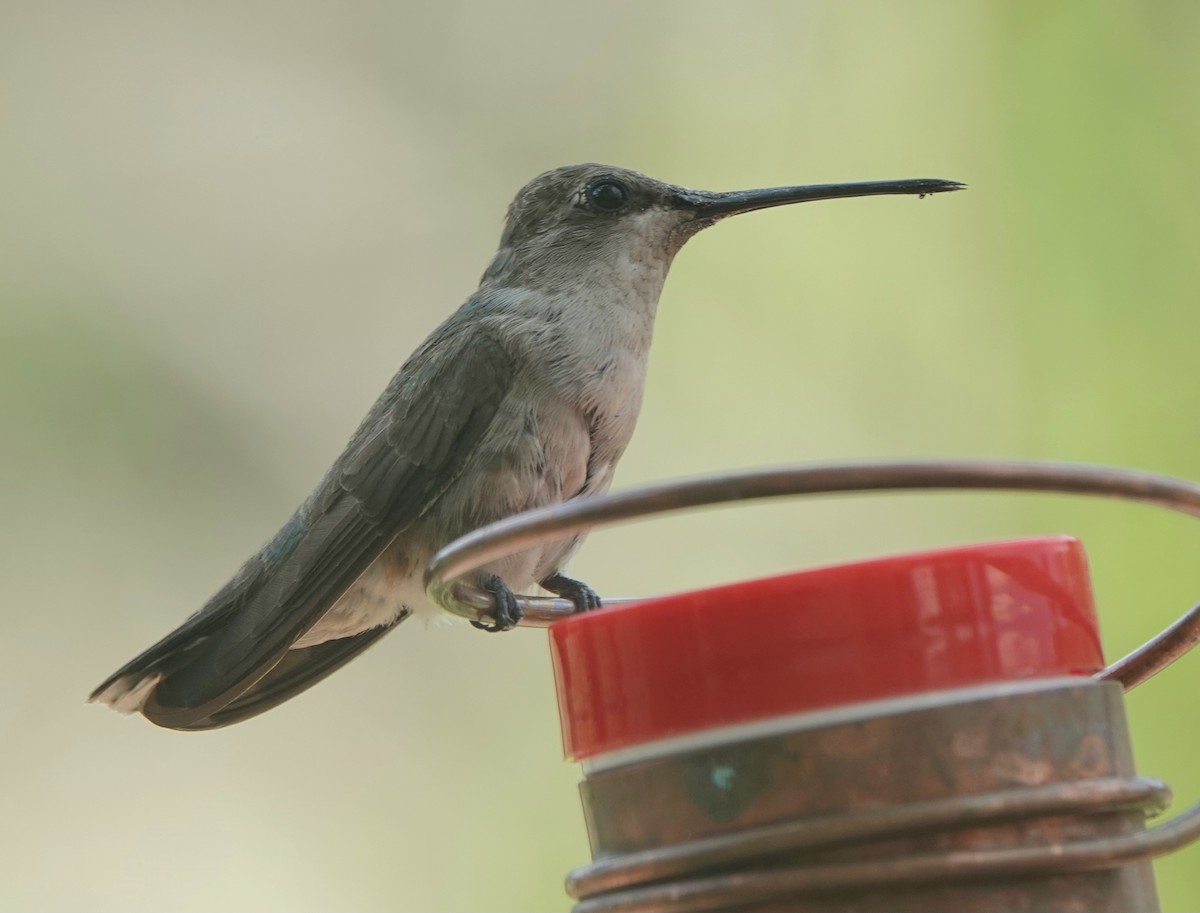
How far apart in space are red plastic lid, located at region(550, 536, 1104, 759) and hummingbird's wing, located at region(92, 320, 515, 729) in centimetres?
116

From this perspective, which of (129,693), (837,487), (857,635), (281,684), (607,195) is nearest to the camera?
(837,487)

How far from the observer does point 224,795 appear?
4062 millimetres

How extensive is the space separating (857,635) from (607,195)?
165 cm

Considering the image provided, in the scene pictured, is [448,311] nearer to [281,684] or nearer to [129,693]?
[281,684]

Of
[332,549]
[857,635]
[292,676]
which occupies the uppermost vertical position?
[332,549]

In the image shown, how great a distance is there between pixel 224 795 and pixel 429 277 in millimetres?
1861

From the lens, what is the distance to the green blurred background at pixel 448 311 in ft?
12.8

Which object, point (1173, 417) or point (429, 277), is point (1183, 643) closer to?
point (1173, 417)

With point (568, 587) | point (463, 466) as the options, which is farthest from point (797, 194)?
point (568, 587)

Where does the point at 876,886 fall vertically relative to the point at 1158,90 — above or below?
below

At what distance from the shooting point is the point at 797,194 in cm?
211

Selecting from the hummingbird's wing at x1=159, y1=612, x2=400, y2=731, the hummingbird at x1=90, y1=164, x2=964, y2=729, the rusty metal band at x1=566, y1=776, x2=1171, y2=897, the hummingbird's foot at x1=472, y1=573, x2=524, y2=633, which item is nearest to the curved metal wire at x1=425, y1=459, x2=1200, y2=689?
the rusty metal band at x1=566, y1=776, x2=1171, y2=897

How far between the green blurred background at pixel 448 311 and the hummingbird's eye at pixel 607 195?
184 centimetres

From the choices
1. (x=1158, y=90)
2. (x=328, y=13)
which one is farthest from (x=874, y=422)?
(x=328, y=13)
